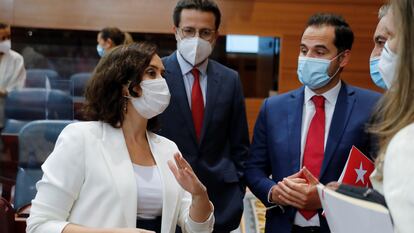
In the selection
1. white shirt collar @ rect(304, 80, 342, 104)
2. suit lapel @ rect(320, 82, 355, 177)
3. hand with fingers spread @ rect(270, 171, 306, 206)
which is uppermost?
white shirt collar @ rect(304, 80, 342, 104)

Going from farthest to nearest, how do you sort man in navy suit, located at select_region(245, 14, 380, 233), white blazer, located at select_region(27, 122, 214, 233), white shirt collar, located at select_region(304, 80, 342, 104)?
white shirt collar, located at select_region(304, 80, 342, 104), man in navy suit, located at select_region(245, 14, 380, 233), white blazer, located at select_region(27, 122, 214, 233)

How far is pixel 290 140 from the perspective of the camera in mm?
2406

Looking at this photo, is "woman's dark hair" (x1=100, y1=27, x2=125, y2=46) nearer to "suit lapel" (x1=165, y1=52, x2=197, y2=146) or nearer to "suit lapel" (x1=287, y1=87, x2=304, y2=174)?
"suit lapel" (x1=165, y1=52, x2=197, y2=146)

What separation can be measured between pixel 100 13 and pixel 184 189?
5.34 metres

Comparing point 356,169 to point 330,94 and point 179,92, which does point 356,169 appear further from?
point 179,92

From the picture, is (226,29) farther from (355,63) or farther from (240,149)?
(240,149)

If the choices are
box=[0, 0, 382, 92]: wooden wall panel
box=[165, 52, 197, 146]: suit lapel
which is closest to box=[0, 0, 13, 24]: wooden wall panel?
box=[0, 0, 382, 92]: wooden wall panel

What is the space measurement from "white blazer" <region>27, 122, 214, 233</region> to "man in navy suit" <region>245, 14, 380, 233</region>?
555 mm

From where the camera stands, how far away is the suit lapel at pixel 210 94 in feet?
8.90

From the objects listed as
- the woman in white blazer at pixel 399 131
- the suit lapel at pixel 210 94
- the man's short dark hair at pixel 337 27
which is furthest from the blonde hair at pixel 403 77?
the suit lapel at pixel 210 94

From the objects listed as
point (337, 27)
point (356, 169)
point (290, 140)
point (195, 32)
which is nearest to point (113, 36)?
point (195, 32)

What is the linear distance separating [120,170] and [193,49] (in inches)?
38.3

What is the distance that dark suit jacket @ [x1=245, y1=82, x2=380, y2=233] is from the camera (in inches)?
92.2

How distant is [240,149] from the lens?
9.24ft
